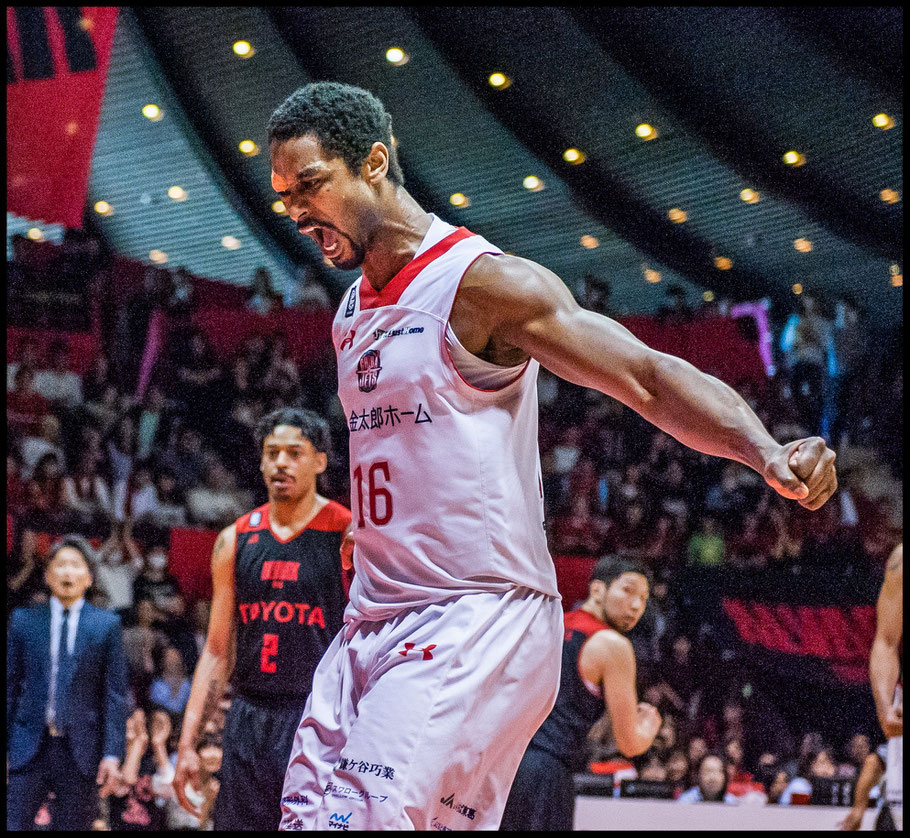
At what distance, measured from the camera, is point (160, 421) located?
33.7 feet

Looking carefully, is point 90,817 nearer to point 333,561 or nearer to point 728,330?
point 333,561

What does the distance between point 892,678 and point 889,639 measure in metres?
0.24

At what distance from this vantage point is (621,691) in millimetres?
5109

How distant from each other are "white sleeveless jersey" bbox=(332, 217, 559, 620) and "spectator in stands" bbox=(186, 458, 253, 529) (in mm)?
7495

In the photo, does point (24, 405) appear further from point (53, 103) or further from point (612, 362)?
point (612, 362)

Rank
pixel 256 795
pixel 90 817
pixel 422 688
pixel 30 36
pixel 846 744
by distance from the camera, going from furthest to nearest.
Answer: pixel 30 36
pixel 846 744
pixel 90 817
pixel 256 795
pixel 422 688

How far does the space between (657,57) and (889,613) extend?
22.2 feet

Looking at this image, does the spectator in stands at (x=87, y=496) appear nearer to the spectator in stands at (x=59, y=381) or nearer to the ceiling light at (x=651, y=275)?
the spectator in stands at (x=59, y=381)

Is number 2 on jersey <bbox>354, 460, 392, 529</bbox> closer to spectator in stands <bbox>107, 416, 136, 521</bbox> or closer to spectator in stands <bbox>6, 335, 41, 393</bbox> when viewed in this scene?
spectator in stands <bbox>107, 416, 136, 521</bbox>

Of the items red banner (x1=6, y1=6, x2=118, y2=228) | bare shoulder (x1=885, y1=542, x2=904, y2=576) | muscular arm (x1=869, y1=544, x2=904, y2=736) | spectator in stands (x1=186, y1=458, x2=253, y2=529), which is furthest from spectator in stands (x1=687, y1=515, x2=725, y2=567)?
red banner (x1=6, y1=6, x2=118, y2=228)

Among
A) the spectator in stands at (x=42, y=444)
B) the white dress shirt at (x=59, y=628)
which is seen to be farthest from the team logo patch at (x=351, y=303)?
the spectator in stands at (x=42, y=444)

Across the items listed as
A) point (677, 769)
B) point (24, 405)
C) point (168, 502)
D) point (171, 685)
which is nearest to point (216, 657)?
point (171, 685)

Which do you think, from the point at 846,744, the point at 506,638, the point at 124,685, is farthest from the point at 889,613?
the point at 506,638

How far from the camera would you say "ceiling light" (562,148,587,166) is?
1180 centimetres
